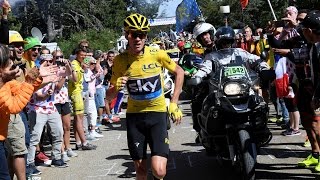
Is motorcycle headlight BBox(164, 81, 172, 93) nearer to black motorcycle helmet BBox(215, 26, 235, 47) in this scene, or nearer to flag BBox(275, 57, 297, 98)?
flag BBox(275, 57, 297, 98)

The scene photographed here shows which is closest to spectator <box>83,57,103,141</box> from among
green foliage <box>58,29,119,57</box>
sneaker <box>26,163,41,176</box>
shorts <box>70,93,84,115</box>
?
shorts <box>70,93,84,115</box>

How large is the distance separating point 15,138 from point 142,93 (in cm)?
163

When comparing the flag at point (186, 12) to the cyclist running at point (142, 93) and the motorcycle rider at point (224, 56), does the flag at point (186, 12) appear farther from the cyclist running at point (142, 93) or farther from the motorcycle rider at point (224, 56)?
the cyclist running at point (142, 93)

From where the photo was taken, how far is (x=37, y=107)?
25.1ft

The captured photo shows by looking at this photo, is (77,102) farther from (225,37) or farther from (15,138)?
(225,37)

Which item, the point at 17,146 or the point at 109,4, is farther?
the point at 109,4

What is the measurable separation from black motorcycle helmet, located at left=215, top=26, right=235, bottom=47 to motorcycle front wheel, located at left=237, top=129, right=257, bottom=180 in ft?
4.31

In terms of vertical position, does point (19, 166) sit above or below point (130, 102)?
below

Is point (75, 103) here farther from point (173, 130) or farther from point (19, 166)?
point (19, 166)

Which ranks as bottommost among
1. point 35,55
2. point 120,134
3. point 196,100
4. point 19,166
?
point 120,134

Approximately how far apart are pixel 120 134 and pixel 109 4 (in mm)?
43212

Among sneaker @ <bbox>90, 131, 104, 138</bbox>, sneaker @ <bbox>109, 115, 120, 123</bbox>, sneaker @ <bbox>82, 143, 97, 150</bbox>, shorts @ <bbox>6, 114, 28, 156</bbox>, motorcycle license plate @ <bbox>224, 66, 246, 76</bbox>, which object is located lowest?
sneaker @ <bbox>109, 115, 120, 123</bbox>

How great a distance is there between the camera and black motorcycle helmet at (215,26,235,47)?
6.49 meters

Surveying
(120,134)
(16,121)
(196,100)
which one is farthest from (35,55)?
(120,134)
